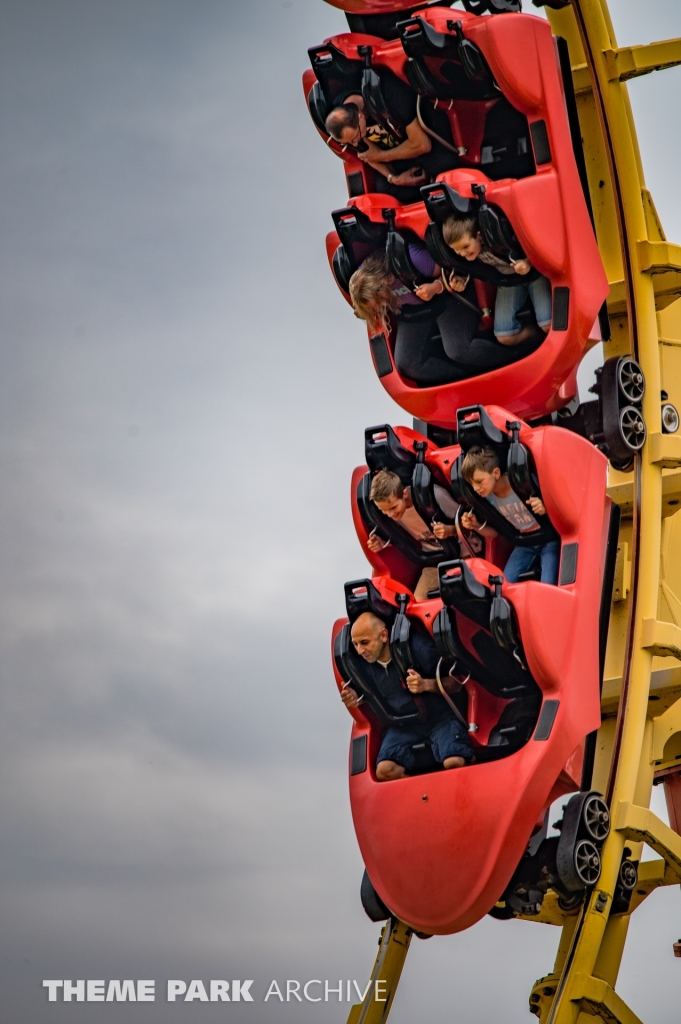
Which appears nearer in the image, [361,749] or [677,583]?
[361,749]

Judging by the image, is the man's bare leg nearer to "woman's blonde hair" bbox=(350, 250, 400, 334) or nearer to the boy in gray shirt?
the boy in gray shirt

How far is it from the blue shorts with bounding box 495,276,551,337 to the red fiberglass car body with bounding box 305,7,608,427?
9cm

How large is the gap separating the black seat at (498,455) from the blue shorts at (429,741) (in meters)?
1.13

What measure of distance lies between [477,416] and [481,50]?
6.79 ft

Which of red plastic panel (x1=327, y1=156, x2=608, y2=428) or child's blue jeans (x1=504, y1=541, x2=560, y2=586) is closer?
child's blue jeans (x1=504, y1=541, x2=560, y2=586)

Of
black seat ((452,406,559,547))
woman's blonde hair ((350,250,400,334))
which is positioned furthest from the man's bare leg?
woman's blonde hair ((350,250,400,334))

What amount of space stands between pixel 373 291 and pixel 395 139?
878 millimetres

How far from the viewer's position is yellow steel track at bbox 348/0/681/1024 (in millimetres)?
8945

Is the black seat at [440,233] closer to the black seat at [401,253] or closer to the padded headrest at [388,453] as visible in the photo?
the black seat at [401,253]

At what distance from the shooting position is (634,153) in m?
9.72

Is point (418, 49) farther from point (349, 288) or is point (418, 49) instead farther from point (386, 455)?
point (386, 455)

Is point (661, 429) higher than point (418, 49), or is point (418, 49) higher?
point (418, 49)

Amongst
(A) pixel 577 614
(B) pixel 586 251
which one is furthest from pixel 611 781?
(B) pixel 586 251

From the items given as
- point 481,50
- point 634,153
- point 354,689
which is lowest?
point 354,689
